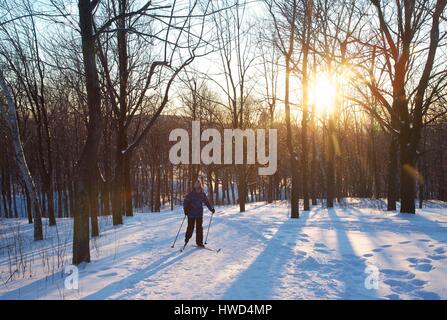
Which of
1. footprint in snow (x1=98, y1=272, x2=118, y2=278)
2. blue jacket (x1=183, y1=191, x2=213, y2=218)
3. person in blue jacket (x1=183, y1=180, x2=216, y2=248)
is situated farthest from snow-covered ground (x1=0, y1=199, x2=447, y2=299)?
blue jacket (x1=183, y1=191, x2=213, y2=218)

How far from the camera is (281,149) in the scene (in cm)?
4050

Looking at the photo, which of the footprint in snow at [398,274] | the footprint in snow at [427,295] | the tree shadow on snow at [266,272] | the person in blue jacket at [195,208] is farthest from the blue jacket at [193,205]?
the footprint in snow at [427,295]

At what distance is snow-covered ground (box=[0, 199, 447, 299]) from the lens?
527 centimetres

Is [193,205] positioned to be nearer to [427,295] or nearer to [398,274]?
[398,274]

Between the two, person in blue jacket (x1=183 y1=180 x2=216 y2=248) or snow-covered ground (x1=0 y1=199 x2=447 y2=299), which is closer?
snow-covered ground (x1=0 y1=199 x2=447 y2=299)

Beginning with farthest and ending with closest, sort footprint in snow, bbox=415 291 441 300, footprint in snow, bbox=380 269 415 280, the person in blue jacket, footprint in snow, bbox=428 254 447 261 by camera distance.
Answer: the person in blue jacket < footprint in snow, bbox=428 254 447 261 < footprint in snow, bbox=380 269 415 280 < footprint in snow, bbox=415 291 441 300

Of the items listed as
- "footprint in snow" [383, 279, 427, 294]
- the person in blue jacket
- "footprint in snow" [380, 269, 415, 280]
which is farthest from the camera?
the person in blue jacket

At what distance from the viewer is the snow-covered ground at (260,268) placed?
5.27 meters

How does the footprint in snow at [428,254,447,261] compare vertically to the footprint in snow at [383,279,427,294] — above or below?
above

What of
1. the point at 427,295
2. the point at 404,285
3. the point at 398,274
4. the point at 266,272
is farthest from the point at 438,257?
the point at 266,272

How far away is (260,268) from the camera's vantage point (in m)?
6.68

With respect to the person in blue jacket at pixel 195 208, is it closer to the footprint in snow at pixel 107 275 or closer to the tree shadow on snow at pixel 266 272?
the tree shadow on snow at pixel 266 272

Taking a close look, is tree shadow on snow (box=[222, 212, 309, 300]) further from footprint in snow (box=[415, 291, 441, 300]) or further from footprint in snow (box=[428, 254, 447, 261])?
footprint in snow (box=[428, 254, 447, 261])
